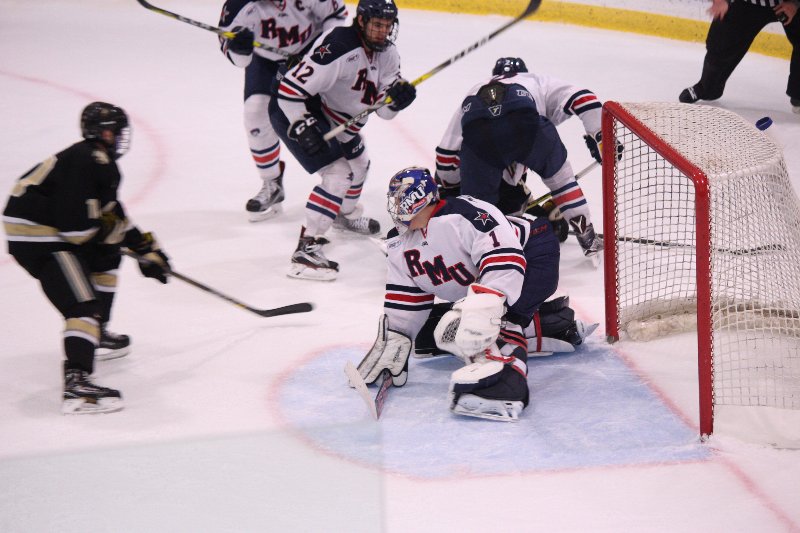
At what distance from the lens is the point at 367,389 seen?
2.97 metres

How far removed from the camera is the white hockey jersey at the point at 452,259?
286 cm

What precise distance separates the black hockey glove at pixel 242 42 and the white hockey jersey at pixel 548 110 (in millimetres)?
1033

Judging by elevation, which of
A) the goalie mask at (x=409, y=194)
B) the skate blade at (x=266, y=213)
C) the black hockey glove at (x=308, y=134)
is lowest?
the skate blade at (x=266, y=213)

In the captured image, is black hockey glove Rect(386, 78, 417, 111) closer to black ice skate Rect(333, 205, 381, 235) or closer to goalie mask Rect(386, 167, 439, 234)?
black ice skate Rect(333, 205, 381, 235)

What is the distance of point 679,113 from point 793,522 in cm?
131

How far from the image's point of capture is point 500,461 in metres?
2.71

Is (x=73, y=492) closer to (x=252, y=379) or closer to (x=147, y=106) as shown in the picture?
(x=252, y=379)

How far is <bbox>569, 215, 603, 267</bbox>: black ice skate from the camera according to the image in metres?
4.03

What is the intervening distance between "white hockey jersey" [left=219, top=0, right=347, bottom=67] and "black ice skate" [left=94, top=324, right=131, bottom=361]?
5.34ft

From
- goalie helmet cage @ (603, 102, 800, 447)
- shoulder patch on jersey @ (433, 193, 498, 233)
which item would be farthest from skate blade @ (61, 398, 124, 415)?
goalie helmet cage @ (603, 102, 800, 447)

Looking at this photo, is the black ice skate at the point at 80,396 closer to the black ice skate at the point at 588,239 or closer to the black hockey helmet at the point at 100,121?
the black hockey helmet at the point at 100,121

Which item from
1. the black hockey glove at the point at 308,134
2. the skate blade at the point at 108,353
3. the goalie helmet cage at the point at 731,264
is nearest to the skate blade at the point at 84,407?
the skate blade at the point at 108,353

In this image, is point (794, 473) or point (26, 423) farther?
point (26, 423)

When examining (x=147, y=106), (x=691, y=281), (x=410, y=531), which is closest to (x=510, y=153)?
(x=691, y=281)
